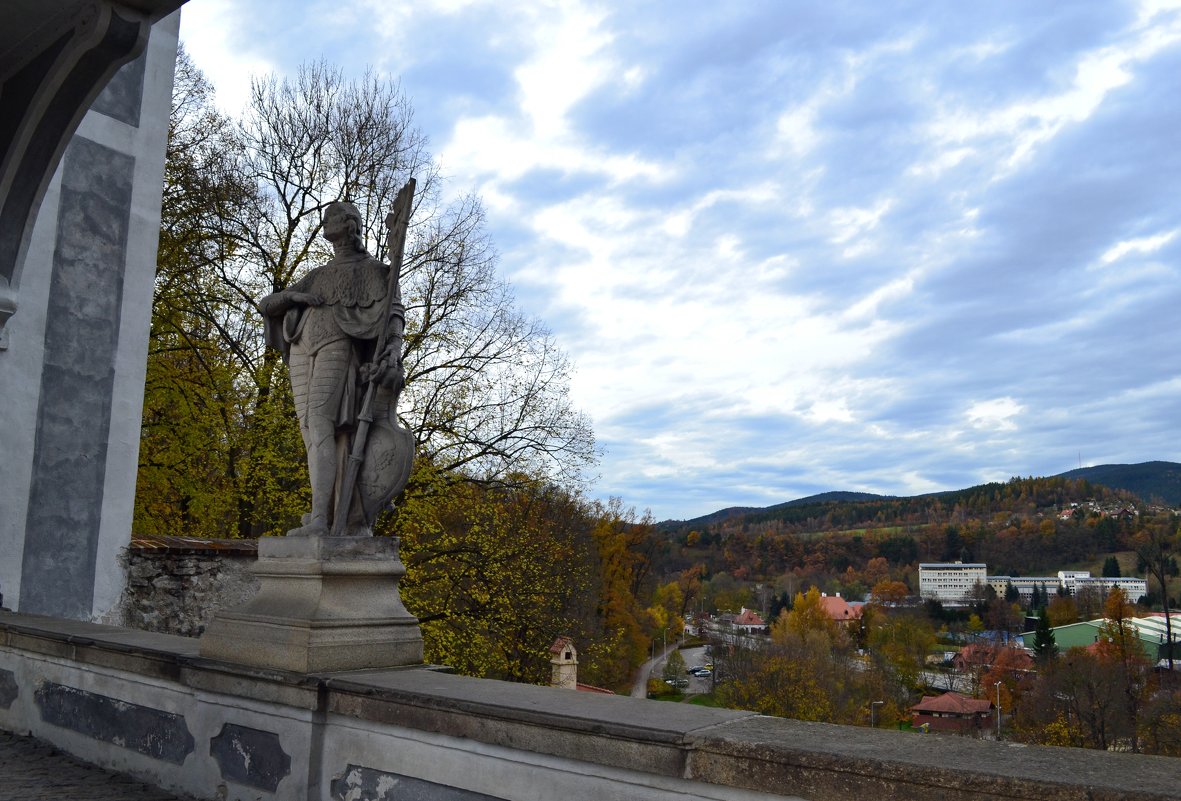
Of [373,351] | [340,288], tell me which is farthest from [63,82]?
[373,351]

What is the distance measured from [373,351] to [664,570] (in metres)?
86.0

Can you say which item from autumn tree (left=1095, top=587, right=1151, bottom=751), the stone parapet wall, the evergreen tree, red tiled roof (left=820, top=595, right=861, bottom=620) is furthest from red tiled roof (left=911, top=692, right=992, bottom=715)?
the stone parapet wall

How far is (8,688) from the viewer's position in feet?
19.5

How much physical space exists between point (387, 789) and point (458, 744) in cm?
49

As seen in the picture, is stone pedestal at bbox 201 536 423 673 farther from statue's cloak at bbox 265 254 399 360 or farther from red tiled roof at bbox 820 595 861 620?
red tiled roof at bbox 820 595 861 620

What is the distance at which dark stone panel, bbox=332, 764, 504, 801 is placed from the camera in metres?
3.28

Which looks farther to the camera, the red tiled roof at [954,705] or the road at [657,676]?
the red tiled roof at [954,705]

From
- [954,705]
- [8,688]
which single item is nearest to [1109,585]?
[954,705]

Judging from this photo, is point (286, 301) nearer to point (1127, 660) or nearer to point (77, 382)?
point (77, 382)

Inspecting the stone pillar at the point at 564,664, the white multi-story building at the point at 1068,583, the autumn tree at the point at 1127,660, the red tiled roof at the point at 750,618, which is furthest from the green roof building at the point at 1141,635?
the stone pillar at the point at 564,664

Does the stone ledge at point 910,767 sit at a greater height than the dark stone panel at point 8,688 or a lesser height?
greater

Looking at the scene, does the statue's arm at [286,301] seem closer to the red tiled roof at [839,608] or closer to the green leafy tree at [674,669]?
the green leafy tree at [674,669]

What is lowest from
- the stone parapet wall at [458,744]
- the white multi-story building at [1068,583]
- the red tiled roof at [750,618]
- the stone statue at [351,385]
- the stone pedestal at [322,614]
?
the red tiled roof at [750,618]

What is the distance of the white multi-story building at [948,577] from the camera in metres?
118
